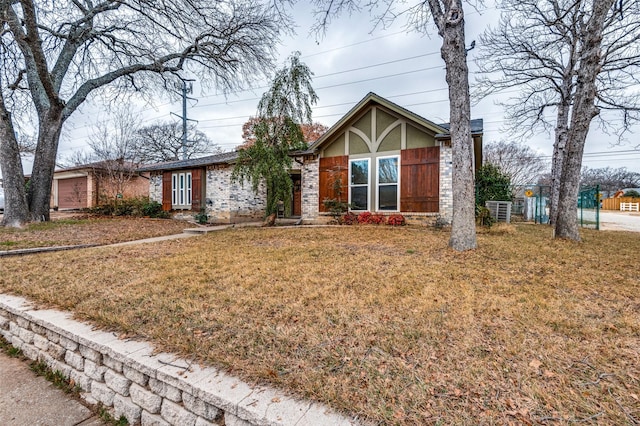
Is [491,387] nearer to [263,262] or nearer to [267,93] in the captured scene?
[263,262]

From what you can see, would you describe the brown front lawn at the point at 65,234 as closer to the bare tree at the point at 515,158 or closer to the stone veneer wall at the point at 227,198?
the stone veneer wall at the point at 227,198

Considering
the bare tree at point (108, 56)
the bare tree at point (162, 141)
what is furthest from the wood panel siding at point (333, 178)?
the bare tree at point (162, 141)

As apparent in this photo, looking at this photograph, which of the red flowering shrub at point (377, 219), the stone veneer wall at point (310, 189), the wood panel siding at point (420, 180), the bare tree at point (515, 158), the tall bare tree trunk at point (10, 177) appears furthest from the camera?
the bare tree at point (515, 158)

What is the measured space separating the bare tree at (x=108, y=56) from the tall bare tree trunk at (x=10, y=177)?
0.03 meters

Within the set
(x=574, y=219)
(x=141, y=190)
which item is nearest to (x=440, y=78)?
(x=574, y=219)

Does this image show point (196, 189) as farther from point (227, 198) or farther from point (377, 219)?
point (377, 219)

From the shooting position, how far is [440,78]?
1550 cm

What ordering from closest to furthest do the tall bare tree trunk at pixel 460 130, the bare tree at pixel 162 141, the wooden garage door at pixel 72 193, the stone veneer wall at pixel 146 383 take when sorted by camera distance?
the stone veneer wall at pixel 146 383 → the tall bare tree trunk at pixel 460 130 → the wooden garage door at pixel 72 193 → the bare tree at pixel 162 141

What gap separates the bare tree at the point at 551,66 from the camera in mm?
10406

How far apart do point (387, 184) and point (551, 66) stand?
9.26m

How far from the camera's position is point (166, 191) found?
589 inches

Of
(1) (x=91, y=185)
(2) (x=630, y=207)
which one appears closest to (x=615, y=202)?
(2) (x=630, y=207)

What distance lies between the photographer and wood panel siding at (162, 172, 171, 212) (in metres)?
14.8

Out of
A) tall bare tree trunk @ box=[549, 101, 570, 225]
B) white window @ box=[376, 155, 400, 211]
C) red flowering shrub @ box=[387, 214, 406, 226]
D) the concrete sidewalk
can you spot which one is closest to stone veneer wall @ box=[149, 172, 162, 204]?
white window @ box=[376, 155, 400, 211]
